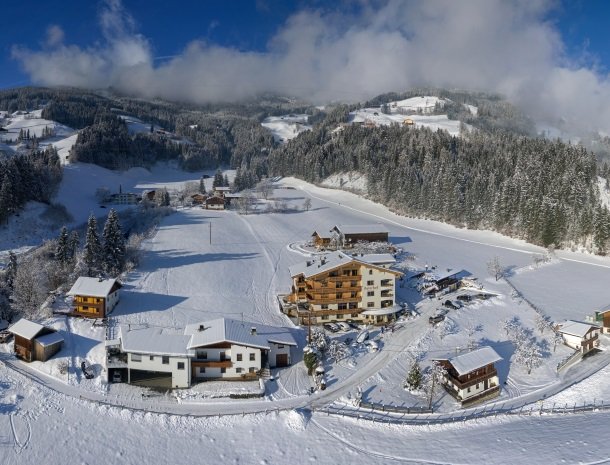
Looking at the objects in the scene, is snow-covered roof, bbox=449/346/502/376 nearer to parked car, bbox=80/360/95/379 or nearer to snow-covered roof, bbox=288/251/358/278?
snow-covered roof, bbox=288/251/358/278

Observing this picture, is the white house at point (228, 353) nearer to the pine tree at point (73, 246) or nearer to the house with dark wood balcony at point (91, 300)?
the house with dark wood balcony at point (91, 300)

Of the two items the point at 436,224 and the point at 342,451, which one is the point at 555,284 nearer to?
the point at 436,224

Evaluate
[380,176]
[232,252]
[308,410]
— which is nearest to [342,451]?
[308,410]

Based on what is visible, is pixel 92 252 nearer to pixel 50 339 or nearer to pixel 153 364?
pixel 50 339

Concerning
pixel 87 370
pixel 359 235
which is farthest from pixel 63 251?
pixel 359 235

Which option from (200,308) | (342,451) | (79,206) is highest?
(79,206)

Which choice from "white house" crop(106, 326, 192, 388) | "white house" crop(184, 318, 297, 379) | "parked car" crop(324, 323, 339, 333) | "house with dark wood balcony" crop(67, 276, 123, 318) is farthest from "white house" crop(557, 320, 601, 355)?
"house with dark wood balcony" crop(67, 276, 123, 318)
